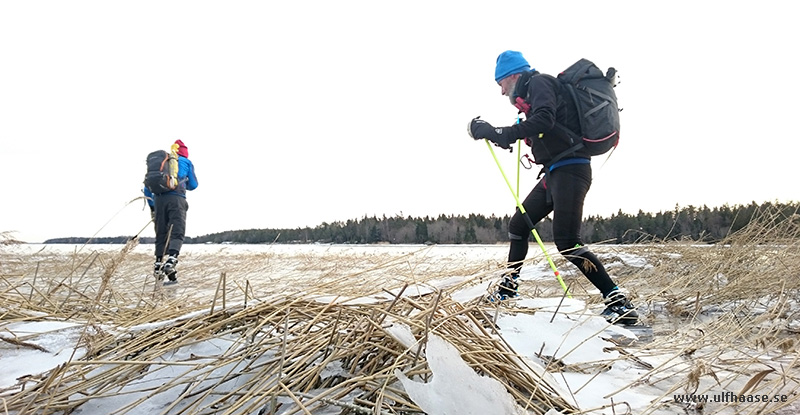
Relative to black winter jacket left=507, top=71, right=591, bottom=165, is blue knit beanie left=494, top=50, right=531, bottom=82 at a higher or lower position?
higher

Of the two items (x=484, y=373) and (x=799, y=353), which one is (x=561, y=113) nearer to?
(x=799, y=353)

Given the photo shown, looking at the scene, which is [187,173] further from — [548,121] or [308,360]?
[308,360]

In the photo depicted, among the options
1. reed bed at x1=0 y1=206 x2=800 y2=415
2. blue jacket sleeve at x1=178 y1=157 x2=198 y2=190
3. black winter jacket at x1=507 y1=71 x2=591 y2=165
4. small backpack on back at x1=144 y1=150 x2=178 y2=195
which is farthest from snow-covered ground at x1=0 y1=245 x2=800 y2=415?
blue jacket sleeve at x1=178 y1=157 x2=198 y2=190

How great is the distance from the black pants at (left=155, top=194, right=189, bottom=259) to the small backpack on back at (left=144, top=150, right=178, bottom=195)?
0.15 m

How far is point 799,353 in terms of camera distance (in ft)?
4.45

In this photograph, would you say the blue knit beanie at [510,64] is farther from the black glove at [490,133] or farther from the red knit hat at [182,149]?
the red knit hat at [182,149]

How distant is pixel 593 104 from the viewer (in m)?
2.96

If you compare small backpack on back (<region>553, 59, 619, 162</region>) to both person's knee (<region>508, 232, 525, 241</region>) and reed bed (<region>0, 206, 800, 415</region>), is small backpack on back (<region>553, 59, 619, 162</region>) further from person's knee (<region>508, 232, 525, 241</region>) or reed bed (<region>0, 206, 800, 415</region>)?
reed bed (<region>0, 206, 800, 415</region>)

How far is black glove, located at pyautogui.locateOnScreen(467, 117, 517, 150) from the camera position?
10.0 feet

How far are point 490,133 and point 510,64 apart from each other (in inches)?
24.5

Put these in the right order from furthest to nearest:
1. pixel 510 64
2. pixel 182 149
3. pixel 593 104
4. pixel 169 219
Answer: pixel 182 149 → pixel 169 219 → pixel 510 64 → pixel 593 104

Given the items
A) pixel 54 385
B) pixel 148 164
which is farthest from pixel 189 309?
pixel 148 164

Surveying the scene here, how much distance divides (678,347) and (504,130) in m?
1.81

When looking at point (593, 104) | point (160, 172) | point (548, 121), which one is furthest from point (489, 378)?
point (160, 172)
